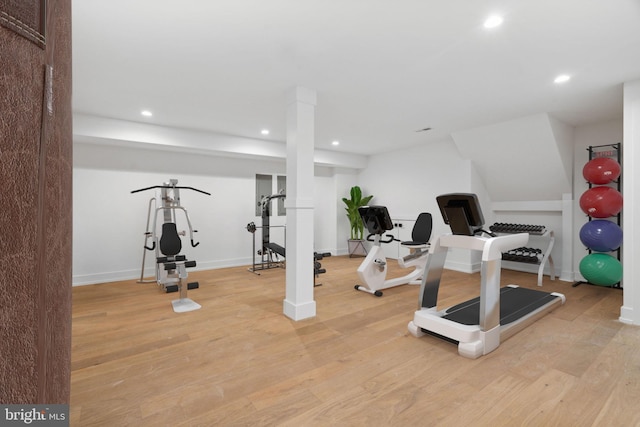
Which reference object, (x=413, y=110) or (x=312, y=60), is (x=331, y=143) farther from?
(x=312, y=60)

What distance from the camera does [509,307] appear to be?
308cm

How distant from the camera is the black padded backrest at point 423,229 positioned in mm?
4559

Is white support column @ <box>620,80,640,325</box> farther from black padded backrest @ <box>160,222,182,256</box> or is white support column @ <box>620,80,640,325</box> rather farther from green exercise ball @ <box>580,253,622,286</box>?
black padded backrest @ <box>160,222,182,256</box>

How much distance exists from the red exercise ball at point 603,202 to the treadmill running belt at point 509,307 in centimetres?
134

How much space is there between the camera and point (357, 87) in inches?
125

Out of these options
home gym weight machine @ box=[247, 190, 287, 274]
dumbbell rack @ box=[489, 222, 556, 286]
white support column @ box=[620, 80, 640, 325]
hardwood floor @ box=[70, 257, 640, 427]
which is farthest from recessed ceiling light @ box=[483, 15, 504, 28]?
home gym weight machine @ box=[247, 190, 287, 274]

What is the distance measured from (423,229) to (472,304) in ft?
5.55

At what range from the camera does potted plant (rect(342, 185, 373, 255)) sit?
702 cm

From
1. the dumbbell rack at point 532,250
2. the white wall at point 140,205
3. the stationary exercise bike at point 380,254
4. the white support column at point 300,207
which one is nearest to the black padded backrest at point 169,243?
the white wall at point 140,205

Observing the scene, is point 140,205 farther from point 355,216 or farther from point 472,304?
point 472,304

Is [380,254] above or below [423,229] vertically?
below

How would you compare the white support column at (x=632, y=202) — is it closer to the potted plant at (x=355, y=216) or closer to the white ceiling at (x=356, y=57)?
the white ceiling at (x=356, y=57)

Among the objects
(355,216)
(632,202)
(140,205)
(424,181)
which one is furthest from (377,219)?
(140,205)

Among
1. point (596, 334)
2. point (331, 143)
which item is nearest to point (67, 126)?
point (596, 334)
